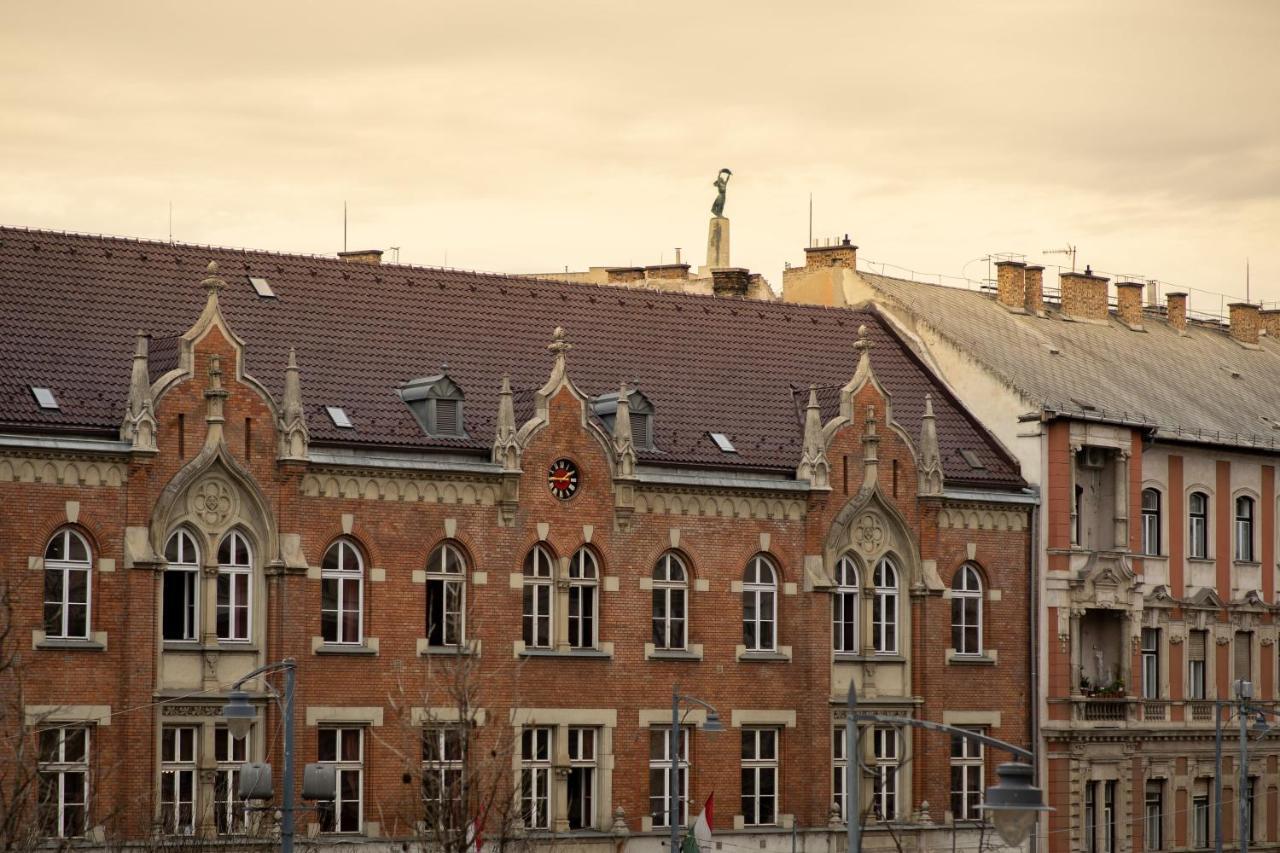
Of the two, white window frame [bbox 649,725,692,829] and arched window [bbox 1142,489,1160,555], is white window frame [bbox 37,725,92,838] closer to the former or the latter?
white window frame [bbox 649,725,692,829]

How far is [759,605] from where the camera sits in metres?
67.6

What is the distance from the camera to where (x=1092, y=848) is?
74.6m

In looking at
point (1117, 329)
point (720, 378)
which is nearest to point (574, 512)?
point (720, 378)

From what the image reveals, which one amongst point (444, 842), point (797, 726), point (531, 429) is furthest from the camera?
point (797, 726)

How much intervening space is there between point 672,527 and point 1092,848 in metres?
16.3

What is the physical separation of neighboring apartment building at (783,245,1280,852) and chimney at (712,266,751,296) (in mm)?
1650

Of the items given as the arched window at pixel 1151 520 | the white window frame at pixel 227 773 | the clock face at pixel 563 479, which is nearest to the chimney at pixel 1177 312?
the arched window at pixel 1151 520

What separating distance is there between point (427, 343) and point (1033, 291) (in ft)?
78.9

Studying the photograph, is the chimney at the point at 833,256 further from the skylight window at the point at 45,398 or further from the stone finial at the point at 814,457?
the skylight window at the point at 45,398

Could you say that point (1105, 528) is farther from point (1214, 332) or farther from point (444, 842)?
point (444, 842)

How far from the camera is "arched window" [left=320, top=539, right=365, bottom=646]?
61.0m

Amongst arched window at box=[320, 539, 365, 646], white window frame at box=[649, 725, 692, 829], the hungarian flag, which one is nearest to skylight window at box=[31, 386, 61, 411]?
arched window at box=[320, 539, 365, 646]

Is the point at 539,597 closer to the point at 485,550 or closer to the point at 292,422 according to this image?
the point at 485,550

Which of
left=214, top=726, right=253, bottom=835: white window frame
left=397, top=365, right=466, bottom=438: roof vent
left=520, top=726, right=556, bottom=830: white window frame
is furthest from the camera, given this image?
left=520, top=726, right=556, bottom=830: white window frame
